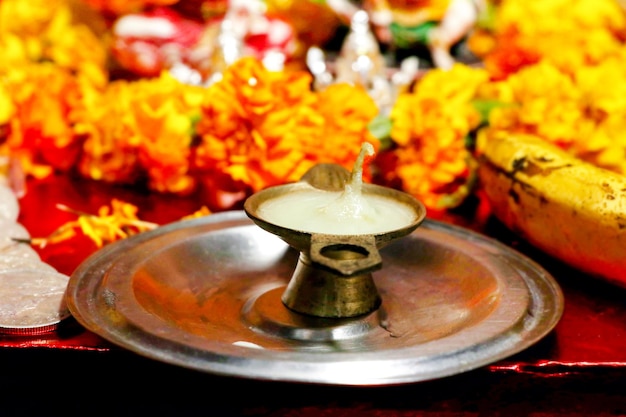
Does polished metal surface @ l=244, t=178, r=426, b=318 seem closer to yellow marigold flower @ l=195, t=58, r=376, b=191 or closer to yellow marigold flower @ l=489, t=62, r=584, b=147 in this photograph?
yellow marigold flower @ l=195, t=58, r=376, b=191

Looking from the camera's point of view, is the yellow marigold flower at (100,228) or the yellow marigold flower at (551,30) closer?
the yellow marigold flower at (100,228)

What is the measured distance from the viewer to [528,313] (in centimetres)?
57

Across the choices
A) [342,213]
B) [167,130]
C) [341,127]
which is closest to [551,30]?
[341,127]

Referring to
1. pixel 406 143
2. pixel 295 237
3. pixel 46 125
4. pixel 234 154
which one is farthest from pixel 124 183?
pixel 295 237

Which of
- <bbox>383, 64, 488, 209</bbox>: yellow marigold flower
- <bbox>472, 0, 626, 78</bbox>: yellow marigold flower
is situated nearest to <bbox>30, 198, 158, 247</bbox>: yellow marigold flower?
<bbox>383, 64, 488, 209</bbox>: yellow marigold flower

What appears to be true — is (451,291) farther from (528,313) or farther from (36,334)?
(36,334)

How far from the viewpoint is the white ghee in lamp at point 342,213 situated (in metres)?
0.58

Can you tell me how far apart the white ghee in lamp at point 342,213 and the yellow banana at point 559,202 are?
0.20 m

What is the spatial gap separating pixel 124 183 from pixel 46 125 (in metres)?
0.14

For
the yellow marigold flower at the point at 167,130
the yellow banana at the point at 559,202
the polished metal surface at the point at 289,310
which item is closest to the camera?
the polished metal surface at the point at 289,310

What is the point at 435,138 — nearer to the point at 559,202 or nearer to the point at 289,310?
the point at 559,202

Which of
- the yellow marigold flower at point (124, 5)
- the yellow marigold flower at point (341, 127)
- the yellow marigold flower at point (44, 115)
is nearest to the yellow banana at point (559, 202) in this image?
the yellow marigold flower at point (341, 127)

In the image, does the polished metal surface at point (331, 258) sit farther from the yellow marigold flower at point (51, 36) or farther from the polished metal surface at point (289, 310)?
the yellow marigold flower at point (51, 36)

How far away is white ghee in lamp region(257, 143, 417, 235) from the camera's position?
58 centimetres
